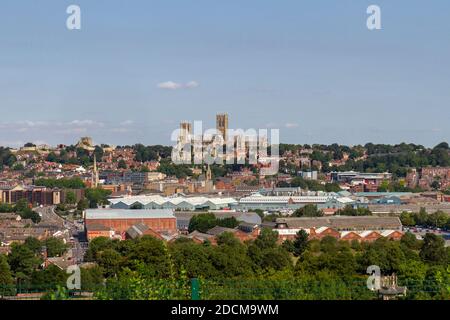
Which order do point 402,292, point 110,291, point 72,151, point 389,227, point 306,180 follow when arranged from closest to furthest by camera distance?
point 110,291 → point 402,292 → point 389,227 → point 306,180 → point 72,151

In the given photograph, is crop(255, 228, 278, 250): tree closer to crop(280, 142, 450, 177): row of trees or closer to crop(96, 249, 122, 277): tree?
crop(96, 249, 122, 277): tree

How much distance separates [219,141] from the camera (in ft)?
176

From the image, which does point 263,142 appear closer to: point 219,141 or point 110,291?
point 219,141

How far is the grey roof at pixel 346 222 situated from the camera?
29000 mm

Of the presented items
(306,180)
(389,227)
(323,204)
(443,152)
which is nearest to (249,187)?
(306,180)

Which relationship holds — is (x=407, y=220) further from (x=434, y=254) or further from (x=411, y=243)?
(x=434, y=254)

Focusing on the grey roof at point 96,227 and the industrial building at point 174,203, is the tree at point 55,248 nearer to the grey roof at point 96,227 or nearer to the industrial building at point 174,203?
the grey roof at point 96,227

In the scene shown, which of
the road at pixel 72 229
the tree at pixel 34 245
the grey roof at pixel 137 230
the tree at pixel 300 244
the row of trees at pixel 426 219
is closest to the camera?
the tree at pixel 300 244

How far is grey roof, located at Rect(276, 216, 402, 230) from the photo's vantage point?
2900 cm

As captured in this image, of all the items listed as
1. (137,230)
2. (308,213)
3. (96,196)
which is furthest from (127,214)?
(96,196)

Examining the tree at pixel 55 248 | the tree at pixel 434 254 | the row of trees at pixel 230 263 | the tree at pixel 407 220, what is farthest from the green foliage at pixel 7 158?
the tree at pixel 434 254

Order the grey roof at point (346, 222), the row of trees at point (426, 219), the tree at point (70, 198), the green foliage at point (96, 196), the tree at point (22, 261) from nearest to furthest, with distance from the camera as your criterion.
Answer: the tree at point (22, 261)
the grey roof at point (346, 222)
the row of trees at point (426, 219)
the green foliage at point (96, 196)
the tree at point (70, 198)
